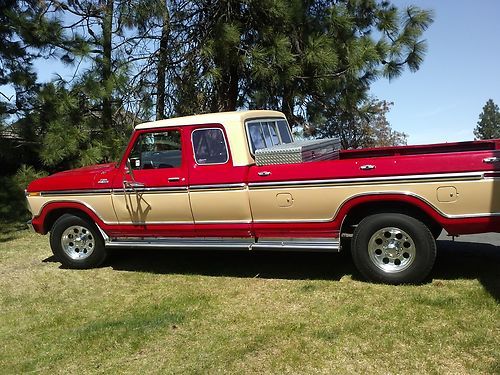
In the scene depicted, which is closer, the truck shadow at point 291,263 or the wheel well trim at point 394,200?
the wheel well trim at point 394,200

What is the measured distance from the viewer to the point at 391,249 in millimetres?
5562

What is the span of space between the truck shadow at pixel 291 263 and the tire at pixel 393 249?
1.28ft

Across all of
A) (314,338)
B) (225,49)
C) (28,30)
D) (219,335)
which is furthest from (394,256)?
(28,30)

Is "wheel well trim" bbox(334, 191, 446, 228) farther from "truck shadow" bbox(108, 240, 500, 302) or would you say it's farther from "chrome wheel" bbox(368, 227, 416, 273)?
"truck shadow" bbox(108, 240, 500, 302)

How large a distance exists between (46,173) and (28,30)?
2869 millimetres

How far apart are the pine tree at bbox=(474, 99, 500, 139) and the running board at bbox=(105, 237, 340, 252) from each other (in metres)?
60.8

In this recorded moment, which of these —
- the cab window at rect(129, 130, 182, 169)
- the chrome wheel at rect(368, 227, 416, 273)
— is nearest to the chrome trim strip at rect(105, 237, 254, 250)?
the cab window at rect(129, 130, 182, 169)

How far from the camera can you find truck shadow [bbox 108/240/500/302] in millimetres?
6055

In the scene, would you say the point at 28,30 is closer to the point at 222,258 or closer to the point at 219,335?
the point at 222,258

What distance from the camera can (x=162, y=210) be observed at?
21.4 ft

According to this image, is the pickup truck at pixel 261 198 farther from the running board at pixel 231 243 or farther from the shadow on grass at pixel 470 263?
the shadow on grass at pixel 470 263

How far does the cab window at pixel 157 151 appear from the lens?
6508mm

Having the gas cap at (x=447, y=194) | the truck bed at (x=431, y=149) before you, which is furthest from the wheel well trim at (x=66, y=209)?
the gas cap at (x=447, y=194)

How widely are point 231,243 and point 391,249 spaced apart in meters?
1.77
